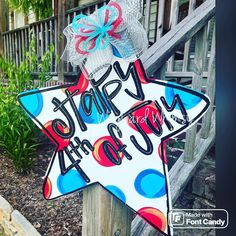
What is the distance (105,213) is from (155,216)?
21 cm

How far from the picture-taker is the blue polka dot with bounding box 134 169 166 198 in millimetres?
919

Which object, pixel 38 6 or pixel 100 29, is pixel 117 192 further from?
pixel 38 6

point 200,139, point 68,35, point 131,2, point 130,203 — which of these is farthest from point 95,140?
point 200,139

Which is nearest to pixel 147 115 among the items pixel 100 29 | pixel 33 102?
pixel 100 29

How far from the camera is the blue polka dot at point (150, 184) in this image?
0.92 m

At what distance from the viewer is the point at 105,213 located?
1.02m

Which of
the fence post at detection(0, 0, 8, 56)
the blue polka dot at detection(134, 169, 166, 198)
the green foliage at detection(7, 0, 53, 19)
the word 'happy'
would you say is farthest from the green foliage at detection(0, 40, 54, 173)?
the fence post at detection(0, 0, 8, 56)

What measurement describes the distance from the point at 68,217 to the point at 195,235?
862mm

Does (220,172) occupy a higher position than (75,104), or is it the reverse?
(75,104)

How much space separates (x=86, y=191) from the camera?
1.06 metres

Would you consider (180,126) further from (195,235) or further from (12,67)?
(12,67)

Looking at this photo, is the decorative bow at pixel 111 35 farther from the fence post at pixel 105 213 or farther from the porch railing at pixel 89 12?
the porch railing at pixel 89 12

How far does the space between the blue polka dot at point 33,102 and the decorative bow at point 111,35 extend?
0.24 meters

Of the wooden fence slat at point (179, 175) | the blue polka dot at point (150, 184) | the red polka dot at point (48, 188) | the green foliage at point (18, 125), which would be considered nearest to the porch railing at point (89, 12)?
the green foliage at point (18, 125)
